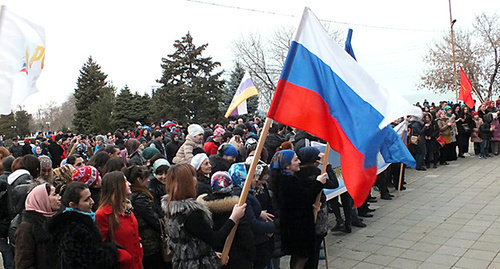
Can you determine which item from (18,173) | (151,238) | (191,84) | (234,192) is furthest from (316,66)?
(191,84)

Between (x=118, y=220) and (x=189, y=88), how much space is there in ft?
115

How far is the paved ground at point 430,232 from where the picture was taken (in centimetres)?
604

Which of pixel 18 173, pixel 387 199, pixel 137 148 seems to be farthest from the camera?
pixel 387 199

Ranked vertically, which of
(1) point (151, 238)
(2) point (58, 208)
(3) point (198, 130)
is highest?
(3) point (198, 130)

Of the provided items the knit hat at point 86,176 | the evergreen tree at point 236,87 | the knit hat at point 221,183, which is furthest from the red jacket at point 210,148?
the evergreen tree at point 236,87

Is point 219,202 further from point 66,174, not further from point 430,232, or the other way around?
point 430,232

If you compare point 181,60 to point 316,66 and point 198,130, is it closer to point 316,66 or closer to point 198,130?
point 198,130

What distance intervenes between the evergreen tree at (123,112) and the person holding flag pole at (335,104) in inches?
1425

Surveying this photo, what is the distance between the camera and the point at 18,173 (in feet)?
18.2

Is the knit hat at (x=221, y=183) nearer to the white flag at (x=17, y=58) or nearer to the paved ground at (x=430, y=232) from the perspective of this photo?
the white flag at (x=17, y=58)

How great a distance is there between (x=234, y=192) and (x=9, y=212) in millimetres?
3374

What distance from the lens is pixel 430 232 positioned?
24.1ft

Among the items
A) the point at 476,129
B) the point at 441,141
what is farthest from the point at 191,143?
the point at 476,129

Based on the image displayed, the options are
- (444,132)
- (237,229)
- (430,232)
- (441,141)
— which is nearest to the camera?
(237,229)
